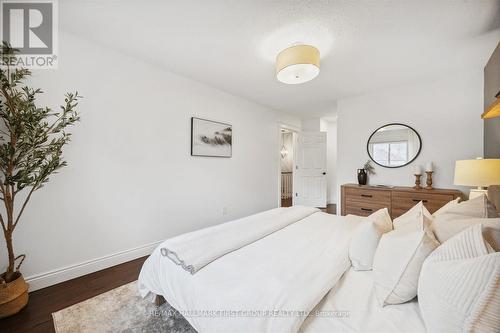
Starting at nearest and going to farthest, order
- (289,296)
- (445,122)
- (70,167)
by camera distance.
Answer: (289,296) → (70,167) → (445,122)

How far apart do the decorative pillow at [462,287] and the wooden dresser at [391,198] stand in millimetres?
2410

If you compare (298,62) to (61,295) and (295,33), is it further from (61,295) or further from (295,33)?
(61,295)

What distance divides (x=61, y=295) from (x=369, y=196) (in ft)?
12.5

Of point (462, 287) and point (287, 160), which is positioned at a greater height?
point (287, 160)

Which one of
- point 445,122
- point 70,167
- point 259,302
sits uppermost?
point 445,122

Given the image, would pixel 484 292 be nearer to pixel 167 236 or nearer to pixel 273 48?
pixel 273 48

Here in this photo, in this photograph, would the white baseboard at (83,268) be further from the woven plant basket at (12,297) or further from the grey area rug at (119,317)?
the grey area rug at (119,317)

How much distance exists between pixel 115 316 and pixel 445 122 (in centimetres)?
442

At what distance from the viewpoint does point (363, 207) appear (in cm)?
312

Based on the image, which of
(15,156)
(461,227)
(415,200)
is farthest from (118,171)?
(415,200)

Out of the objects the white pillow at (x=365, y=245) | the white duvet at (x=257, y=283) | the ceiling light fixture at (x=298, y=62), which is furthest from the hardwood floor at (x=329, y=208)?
the white pillow at (x=365, y=245)

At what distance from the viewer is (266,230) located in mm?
1647

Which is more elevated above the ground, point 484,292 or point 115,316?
point 484,292

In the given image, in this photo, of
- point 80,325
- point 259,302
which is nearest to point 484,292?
point 259,302
